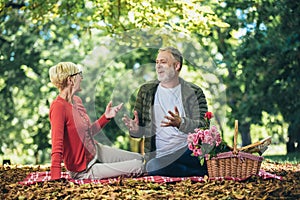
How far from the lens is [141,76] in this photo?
6.83 m

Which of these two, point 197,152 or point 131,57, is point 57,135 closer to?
point 197,152

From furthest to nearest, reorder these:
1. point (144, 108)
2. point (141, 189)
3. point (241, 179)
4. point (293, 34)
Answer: point (293, 34) < point (144, 108) < point (241, 179) < point (141, 189)

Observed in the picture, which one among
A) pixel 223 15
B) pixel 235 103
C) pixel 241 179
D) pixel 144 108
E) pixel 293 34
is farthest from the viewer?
pixel 235 103

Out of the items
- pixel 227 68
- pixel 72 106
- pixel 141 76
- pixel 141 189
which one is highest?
pixel 227 68

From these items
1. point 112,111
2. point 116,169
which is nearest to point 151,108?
point 112,111

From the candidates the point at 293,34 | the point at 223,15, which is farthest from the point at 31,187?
the point at 223,15

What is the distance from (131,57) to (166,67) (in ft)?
26.4

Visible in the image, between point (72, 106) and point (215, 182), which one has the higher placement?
point (72, 106)

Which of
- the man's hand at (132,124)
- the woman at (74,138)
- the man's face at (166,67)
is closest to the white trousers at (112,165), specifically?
the woman at (74,138)

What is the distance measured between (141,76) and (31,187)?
281 centimetres

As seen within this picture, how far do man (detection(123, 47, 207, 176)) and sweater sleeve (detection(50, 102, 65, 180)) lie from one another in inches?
27.8

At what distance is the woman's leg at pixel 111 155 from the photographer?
482 centimetres

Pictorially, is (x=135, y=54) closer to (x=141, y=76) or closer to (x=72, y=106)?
(x=141, y=76)

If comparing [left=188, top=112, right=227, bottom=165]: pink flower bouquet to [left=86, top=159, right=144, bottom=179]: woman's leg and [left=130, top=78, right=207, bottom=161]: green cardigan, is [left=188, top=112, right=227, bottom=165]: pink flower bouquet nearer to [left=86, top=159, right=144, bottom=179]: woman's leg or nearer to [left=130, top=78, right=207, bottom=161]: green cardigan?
[left=130, top=78, right=207, bottom=161]: green cardigan
